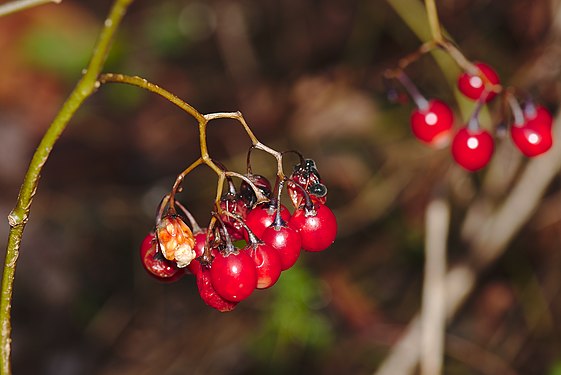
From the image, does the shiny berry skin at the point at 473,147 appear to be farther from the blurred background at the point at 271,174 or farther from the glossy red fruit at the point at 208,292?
the blurred background at the point at 271,174

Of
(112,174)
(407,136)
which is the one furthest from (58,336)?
(407,136)

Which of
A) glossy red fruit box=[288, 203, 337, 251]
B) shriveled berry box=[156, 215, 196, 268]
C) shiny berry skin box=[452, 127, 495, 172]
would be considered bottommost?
shriveled berry box=[156, 215, 196, 268]

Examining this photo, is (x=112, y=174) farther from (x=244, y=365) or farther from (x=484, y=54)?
(x=484, y=54)

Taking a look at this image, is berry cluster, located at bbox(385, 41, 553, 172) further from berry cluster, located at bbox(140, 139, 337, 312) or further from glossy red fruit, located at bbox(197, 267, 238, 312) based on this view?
glossy red fruit, located at bbox(197, 267, 238, 312)

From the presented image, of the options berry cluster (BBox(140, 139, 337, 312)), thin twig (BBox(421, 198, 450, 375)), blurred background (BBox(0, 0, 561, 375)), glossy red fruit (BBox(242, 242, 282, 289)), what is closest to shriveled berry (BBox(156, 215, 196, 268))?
berry cluster (BBox(140, 139, 337, 312))

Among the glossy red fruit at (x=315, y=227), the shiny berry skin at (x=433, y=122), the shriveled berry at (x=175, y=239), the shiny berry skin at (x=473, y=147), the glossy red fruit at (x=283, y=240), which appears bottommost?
the shriveled berry at (x=175, y=239)

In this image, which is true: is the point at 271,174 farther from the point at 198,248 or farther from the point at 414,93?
the point at 198,248

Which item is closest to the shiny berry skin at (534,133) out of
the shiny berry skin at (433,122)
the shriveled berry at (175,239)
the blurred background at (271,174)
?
the shiny berry skin at (433,122)
